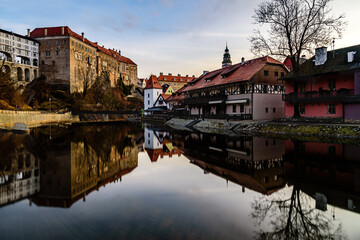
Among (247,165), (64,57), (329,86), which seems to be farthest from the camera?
(64,57)

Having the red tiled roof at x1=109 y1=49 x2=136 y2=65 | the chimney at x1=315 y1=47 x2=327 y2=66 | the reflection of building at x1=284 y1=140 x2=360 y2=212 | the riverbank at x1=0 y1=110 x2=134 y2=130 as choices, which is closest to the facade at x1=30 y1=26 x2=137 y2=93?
the riverbank at x1=0 y1=110 x2=134 y2=130

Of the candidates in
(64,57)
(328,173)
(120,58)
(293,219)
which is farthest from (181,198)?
(120,58)

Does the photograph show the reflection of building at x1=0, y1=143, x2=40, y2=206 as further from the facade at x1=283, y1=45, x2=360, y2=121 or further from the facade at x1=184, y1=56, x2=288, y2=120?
the facade at x1=184, y1=56, x2=288, y2=120

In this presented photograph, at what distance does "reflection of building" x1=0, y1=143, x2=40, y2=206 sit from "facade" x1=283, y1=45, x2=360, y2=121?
Answer: 2674 centimetres

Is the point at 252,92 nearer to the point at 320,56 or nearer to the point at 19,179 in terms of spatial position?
the point at 320,56

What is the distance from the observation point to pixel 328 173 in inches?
372

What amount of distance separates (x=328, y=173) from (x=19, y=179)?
12.0m

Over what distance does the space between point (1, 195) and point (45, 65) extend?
76.4m

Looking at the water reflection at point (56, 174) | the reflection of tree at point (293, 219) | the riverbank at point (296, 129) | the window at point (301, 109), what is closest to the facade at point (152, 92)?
the riverbank at point (296, 129)

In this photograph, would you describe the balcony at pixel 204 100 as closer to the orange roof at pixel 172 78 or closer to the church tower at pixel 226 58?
the church tower at pixel 226 58

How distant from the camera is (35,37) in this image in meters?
73.4

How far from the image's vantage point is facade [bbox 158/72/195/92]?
369 ft

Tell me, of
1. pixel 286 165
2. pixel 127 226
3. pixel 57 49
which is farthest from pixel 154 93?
pixel 127 226

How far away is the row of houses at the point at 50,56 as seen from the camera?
6475cm
